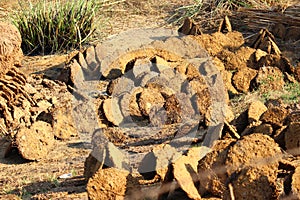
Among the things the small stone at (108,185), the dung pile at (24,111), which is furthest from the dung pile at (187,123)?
the dung pile at (24,111)

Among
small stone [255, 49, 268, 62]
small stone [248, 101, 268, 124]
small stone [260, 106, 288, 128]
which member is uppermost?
small stone [260, 106, 288, 128]

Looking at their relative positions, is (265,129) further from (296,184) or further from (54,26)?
(54,26)

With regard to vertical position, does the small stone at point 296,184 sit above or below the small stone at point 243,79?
above

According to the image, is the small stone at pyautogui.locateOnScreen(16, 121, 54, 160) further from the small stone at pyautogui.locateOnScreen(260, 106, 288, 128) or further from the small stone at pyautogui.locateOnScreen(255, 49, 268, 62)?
the small stone at pyautogui.locateOnScreen(255, 49, 268, 62)

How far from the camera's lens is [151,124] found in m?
5.96

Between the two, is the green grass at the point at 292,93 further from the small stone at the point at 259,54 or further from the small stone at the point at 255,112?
the small stone at the point at 255,112

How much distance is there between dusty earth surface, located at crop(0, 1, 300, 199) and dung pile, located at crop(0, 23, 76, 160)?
0.01 metres

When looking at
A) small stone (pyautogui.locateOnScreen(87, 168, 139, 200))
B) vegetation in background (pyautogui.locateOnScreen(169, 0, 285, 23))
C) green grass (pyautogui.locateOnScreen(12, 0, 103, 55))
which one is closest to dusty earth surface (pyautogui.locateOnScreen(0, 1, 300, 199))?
small stone (pyautogui.locateOnScreen(87, 168, 139, 200))

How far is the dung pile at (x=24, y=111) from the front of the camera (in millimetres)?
5305

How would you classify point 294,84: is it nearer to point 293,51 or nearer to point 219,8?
point 293,51

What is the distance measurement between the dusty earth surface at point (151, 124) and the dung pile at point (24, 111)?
0.01 m

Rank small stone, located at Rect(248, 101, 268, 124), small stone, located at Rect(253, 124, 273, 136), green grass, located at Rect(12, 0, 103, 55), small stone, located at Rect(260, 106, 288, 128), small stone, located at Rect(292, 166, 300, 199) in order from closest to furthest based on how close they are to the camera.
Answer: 1. small stone, located at Rect(292, 166, 300, 199)
2. small stone, located at Rect(253, 124, 273, 136)
3. small stone, located at Rect(260, 106, 288, 128)
4. small stone, located at Rect(248, 101, 268, 124)
5. green grass, located at Rect(12, 0, 103, 55)

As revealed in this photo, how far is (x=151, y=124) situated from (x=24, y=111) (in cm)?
117

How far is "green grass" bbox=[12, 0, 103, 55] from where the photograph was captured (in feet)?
26.8
